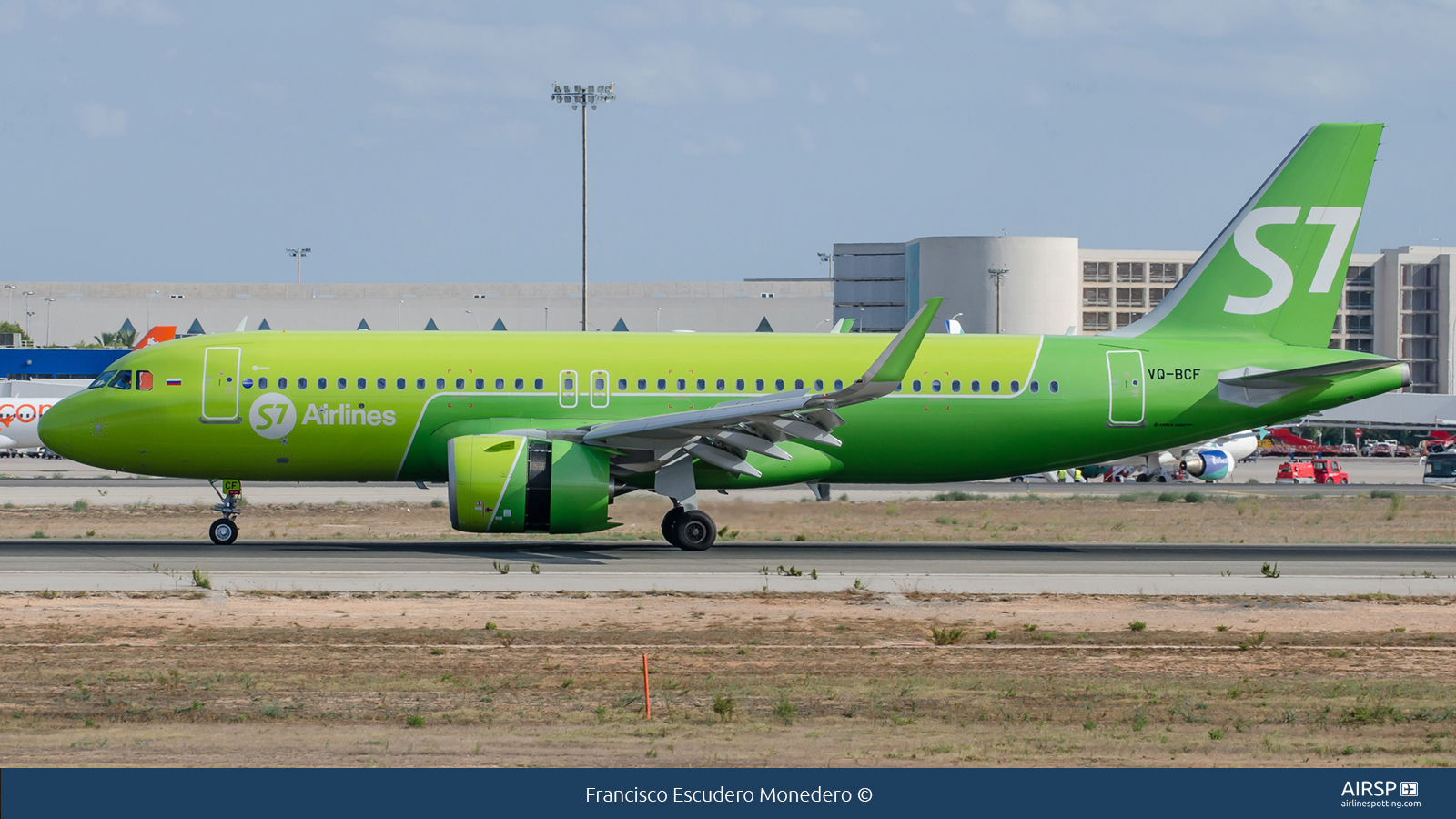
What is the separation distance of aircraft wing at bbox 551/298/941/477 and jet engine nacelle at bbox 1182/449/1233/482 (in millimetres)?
48782

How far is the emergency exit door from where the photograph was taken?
29.6 metres

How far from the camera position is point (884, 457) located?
28922mm

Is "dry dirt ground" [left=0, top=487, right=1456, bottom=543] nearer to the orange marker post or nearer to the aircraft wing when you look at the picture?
the aircraft wing

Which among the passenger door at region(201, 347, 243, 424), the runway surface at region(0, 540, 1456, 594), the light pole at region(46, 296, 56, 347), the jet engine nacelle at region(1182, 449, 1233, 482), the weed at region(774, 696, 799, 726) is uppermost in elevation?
the light pole at region(46, 296, 56, 347)

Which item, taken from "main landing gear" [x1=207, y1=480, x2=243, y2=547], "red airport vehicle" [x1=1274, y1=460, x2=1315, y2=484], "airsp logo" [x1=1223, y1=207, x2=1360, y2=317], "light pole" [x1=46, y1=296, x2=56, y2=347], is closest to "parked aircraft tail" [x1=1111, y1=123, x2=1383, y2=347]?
"airsp logo" [x1=1223, y1=207, x2=1360, y2=317]

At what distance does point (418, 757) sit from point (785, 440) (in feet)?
56.4

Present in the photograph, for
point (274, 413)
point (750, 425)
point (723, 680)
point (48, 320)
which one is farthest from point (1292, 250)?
point (48, 320)

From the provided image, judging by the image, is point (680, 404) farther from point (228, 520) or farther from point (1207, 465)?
point (1207, 465)

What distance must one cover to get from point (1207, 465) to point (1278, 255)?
142ft

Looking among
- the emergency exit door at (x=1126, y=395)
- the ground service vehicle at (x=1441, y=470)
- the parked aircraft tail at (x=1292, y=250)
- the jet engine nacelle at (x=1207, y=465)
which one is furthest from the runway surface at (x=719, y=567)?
the ground service vehicle at (x=1441, y=470)

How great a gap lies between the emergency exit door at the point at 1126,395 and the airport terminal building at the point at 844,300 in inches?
3185

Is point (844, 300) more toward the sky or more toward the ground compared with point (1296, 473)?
more toward the sky

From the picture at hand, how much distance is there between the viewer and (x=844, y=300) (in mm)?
149875

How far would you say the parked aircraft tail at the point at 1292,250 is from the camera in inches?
1209
